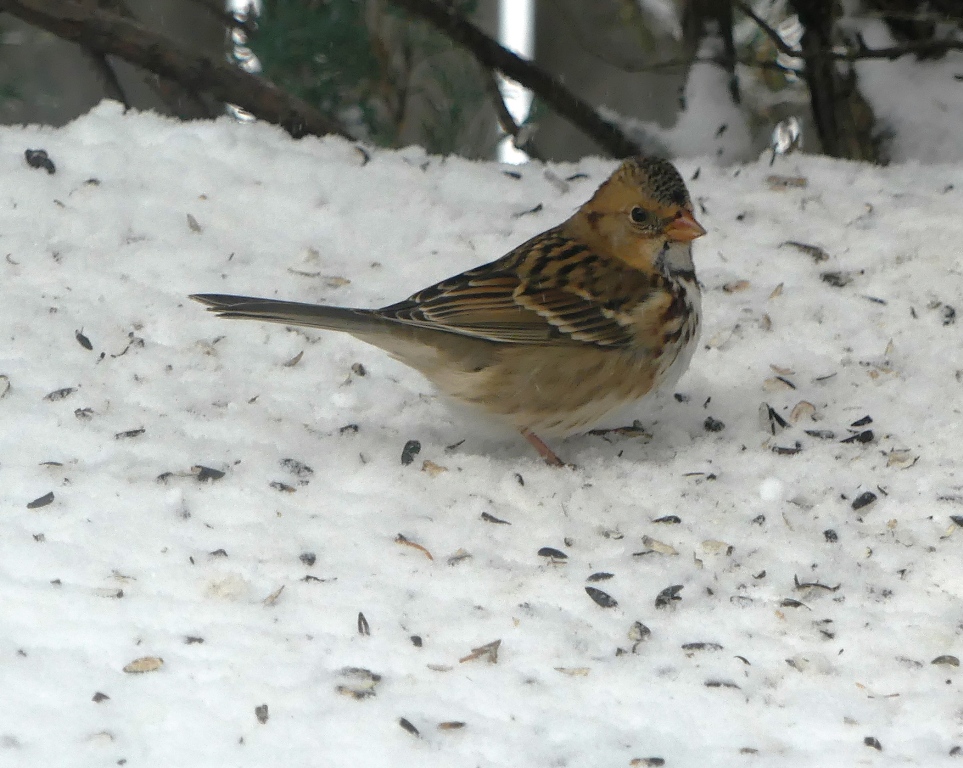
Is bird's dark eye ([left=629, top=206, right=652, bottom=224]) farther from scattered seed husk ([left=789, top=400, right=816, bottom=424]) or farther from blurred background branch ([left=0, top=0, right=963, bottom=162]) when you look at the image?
blurred background branch ([left=0, top=0, right=963, bottom=162])

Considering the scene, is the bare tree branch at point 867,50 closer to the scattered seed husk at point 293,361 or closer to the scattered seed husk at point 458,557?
the scattered seed husk at point 293,361

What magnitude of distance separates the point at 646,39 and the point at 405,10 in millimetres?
1007

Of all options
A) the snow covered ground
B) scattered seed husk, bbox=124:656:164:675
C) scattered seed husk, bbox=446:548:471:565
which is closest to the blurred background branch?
the snow covered ground

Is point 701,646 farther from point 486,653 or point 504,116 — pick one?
point 504,116

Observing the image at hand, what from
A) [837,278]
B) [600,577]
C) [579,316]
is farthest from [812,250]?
[600,577]

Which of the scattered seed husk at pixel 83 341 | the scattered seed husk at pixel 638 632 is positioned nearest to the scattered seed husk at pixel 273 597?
the scattered seed husk at pixel 638 632

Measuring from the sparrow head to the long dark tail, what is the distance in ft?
2.35

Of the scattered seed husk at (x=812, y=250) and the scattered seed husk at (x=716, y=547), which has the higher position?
the scattered seed husk at (x=812, y=250)

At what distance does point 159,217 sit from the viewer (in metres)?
4.18

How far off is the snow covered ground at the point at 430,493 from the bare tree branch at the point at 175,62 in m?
0.10

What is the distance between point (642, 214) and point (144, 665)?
5.92ft

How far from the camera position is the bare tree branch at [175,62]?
4.56 metres

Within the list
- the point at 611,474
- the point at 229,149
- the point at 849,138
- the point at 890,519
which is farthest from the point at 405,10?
the point at 890,519

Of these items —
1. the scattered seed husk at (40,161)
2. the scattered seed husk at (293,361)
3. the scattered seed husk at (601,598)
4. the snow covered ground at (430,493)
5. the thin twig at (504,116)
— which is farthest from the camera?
the thin twig at (504,116)
